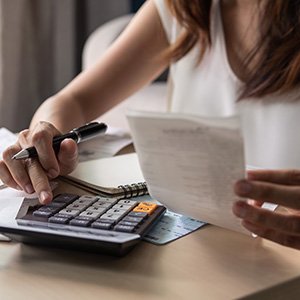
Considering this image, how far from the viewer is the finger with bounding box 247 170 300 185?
61cm

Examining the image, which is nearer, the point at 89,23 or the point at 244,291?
the point at 244,291

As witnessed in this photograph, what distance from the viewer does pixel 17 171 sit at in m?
0.78

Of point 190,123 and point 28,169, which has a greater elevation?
point 190,123

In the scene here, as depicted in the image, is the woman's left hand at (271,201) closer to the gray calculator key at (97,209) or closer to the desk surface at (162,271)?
the desk surface at (162,271)

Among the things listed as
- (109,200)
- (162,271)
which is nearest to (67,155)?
(109,200)

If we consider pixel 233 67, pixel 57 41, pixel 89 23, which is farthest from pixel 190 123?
pixel 89 23

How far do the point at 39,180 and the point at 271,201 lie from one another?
300 mm

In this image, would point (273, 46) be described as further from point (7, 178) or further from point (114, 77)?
point (7, 178)

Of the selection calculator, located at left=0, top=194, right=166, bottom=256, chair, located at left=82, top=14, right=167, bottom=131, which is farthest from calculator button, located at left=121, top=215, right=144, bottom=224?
chair, located at left=82, top=14, right=167, bottom=131

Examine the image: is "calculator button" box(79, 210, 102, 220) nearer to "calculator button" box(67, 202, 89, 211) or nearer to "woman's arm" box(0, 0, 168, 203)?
"calculator button" box(67, 202, 89, 211)

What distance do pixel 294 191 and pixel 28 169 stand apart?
1.13ft

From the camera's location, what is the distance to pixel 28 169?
30.9 inches

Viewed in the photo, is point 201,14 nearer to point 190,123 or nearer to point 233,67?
point 233,67

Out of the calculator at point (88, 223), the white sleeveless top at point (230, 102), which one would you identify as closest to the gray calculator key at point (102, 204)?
the calculator at point (88, 223)
